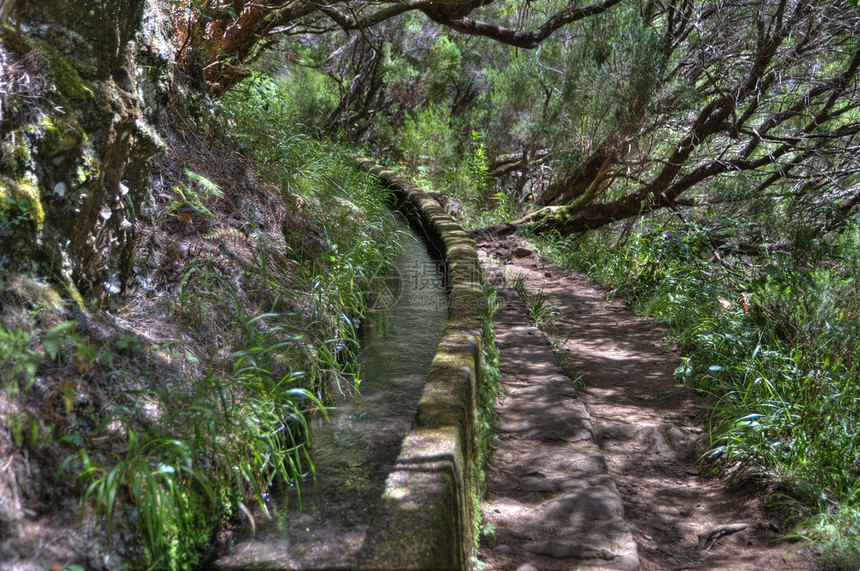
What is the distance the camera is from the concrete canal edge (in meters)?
1.75

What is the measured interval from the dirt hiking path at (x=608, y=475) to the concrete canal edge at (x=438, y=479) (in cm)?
48

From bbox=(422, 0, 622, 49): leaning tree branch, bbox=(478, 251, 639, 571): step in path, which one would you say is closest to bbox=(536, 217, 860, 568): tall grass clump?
bbox=(478, 251, 639, 571): step in path

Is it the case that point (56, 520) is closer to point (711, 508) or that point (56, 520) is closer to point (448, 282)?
point (711, 508)

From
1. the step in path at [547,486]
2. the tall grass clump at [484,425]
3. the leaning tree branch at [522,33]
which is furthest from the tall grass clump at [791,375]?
the leaning tree branch at [522,33]

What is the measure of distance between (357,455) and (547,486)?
1.02m

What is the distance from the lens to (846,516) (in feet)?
7.98

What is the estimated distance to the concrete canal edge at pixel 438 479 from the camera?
5.73 ft

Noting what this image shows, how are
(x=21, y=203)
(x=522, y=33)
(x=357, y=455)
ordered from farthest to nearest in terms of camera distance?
1. (x=522, y=33)
2. (x=357, y=455)
3. (x=21, y=203)

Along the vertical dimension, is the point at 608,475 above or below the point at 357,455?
below

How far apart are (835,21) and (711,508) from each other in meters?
5.38

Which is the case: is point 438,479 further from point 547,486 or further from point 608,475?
point 608,475

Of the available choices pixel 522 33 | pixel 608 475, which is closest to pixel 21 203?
pixel 608 475

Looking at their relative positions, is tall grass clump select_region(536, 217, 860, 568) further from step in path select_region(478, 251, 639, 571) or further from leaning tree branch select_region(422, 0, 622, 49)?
leaning tree branch select_region(422, 0, 622, 49)

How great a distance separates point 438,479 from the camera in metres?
2.04
